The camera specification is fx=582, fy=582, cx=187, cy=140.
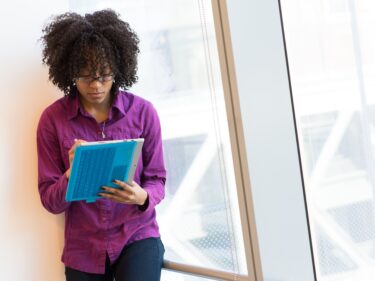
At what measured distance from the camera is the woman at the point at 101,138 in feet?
6.12

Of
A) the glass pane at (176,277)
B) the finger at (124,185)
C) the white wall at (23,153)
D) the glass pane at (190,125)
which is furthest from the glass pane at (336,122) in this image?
the white wall at (23,153)

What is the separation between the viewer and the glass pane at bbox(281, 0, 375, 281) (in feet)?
5.21

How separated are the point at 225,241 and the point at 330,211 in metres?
0.37

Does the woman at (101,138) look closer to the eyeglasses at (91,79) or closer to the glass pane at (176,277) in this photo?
the eyeglasses at (91,79)

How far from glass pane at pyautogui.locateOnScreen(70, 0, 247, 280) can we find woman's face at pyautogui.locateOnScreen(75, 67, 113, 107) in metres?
0.27

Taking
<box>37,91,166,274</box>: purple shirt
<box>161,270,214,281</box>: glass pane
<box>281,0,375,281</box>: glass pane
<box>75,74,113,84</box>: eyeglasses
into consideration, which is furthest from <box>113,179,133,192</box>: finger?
<box>281,0,375,281</box>: glass pane

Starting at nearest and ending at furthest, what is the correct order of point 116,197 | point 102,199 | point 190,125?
1. point 116,197
2. point 102,199
3. point 190,125

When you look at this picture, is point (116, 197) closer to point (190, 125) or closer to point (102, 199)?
point (102, 199)

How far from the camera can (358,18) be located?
156 centimetres

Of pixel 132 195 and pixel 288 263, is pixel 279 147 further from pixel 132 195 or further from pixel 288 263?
pixel 132 195

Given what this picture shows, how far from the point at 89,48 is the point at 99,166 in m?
0.40

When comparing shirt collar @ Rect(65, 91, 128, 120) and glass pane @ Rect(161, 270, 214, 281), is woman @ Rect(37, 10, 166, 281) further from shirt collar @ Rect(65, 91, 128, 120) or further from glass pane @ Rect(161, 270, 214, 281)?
glass pane @ Rect(161, 270, 214, 281)

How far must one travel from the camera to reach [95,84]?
182 cm

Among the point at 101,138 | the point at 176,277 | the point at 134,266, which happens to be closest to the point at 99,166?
the point at 101,138
